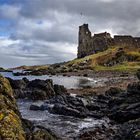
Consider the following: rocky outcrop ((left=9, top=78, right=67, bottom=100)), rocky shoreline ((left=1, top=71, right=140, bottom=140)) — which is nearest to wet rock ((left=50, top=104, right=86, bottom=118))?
rocky shoreline ((left=1, top=71, right=140, bottom=140))

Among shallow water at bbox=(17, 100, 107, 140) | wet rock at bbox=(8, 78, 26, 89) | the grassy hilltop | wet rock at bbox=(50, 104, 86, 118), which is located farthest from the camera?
the grassy hilltop

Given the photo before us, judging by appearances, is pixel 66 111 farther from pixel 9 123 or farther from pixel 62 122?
pixel 9 123

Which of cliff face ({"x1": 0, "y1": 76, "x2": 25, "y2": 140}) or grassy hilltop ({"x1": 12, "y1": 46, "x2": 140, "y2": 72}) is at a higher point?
grassy hilltop ({"x1": 12, "y1": 46, "x2": 140, "y2": 72})

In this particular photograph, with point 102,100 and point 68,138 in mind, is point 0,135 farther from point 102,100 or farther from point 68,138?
point 102,100

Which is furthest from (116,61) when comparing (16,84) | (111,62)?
(16,84)

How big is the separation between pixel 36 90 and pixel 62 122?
23.2 m

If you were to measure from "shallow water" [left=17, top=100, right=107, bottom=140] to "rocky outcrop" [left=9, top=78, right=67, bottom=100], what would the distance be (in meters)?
13.3

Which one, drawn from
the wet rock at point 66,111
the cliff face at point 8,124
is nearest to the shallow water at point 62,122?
the wet rock at point 66,111

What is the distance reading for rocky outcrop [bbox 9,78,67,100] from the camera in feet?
179

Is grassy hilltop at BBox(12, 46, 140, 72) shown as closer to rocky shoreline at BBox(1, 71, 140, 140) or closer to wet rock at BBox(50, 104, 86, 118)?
rocky shoreline at BBox(1, 71, 140, 140)

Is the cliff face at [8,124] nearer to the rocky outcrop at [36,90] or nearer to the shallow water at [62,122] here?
the shallow water at [62,122]

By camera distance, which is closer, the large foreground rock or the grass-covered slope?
the large foreground rock

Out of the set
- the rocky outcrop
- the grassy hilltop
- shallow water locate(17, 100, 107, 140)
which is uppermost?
the grassy hilltop

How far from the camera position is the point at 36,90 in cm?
5622
